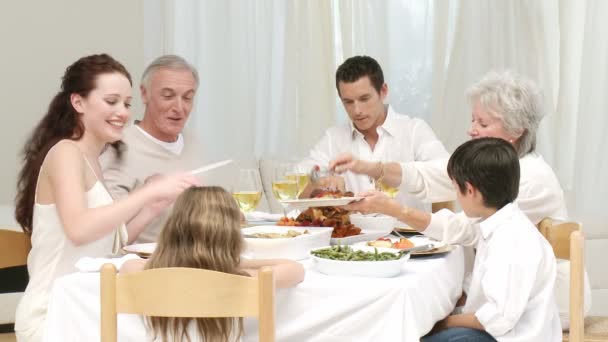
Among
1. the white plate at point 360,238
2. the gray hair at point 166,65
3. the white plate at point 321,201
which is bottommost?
the white plate at point 360,238

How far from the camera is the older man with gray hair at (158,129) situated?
315 cm

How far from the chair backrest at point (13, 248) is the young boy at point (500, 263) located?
107 centimetres

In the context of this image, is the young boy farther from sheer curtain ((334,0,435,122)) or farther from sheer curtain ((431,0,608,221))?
sheer curtain ((334,0,435,122))

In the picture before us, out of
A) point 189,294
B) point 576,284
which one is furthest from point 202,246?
point 576,284

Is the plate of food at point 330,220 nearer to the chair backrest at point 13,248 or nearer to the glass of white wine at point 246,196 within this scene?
the glass of white wine at point 246,196

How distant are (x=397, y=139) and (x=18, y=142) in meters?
2.59

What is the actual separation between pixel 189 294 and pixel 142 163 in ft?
5.18

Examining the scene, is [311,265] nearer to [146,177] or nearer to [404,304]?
[404,304]

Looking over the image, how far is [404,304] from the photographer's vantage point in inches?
73.7

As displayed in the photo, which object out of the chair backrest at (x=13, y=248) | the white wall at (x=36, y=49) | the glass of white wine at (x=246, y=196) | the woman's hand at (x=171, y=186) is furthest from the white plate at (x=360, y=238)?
the white wall at (x=36, y=49)

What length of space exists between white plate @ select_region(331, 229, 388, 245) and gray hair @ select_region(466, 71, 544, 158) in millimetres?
623

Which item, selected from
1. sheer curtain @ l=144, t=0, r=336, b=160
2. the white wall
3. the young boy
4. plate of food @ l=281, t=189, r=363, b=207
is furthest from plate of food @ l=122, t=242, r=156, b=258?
the white wall

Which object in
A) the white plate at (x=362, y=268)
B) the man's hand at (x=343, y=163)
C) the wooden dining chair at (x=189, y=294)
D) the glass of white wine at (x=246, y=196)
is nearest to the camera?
the wooden dining chair at (x=189, y=294)

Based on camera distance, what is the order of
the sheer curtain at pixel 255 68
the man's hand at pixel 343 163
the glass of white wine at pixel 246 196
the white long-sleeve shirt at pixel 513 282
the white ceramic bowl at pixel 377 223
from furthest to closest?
the sheer curtain at pixel 255 68 < the man's hand at pixel 343 163 < the white ceramic bowl at pixel 377 223 < the glass of white wine at pixel 246 196 < the white long-sleeve shirt at pixel 513 282
